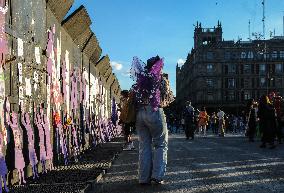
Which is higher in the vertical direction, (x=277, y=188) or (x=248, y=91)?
(x=248, y=91)

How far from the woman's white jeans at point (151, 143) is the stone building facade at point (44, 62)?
5.62ft

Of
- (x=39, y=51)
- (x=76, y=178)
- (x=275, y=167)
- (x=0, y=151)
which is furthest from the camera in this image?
(x=275, y=167)

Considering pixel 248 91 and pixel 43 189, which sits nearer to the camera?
pixel 43 189

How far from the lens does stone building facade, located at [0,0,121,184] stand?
22.8 ft

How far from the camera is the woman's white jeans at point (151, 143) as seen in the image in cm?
769

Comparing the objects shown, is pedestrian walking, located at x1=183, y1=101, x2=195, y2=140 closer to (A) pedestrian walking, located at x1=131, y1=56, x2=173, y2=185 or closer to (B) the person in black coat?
(B) the person in black coat

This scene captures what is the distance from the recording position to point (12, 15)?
7180 mm

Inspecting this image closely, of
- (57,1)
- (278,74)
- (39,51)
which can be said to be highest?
(278,74)

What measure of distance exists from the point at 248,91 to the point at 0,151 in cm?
11332

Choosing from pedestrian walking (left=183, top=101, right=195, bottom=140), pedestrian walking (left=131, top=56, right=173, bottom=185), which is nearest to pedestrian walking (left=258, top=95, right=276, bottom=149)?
pedestrian walking (left=183, top=101, right=195, bottom=140)

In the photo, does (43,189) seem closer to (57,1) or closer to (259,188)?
(259,188)

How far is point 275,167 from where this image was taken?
9922 mm

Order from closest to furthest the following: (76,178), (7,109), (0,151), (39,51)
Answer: (0,151)
(7,109)
(76,178)
(39,51)

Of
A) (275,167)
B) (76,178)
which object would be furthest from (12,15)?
(275,167)
